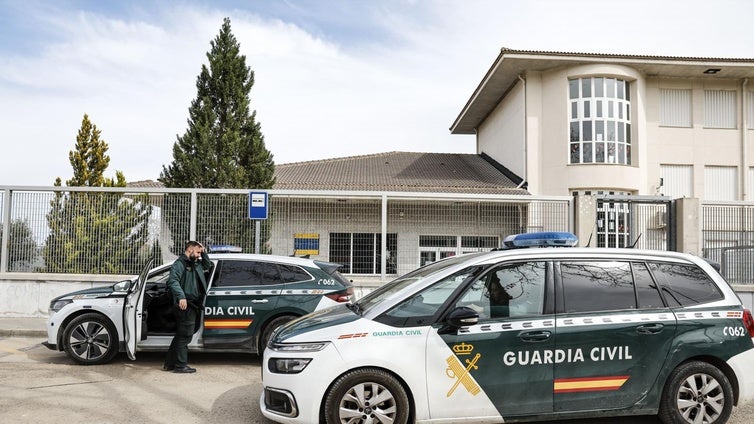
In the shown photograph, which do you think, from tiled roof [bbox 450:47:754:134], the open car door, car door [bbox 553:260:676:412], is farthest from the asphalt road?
tiled roof [bbox 450:47:754:134]

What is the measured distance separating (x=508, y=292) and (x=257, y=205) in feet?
24.9

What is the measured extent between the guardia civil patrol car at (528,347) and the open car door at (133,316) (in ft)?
9.71

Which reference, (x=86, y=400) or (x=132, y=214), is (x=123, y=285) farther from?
(x=132, y=214)

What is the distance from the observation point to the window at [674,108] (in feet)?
84.0

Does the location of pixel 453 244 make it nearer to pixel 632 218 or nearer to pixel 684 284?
pixel 632 218

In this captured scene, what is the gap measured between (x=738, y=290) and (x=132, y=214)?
→ 12249 millimetres

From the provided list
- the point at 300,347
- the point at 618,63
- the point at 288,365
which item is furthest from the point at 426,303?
the point at 618,63

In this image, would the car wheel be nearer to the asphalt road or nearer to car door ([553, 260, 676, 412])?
the asphalt road

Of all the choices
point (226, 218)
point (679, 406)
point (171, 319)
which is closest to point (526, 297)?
point (679, 406)

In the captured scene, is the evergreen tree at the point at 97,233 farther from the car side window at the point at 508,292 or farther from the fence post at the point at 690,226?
the fence post at the point at 690,226

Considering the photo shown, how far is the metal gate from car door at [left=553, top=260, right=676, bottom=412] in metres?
6.90

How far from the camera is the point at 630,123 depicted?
24578 mm

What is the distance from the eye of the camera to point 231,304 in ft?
26.4

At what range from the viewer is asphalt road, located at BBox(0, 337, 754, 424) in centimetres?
558
